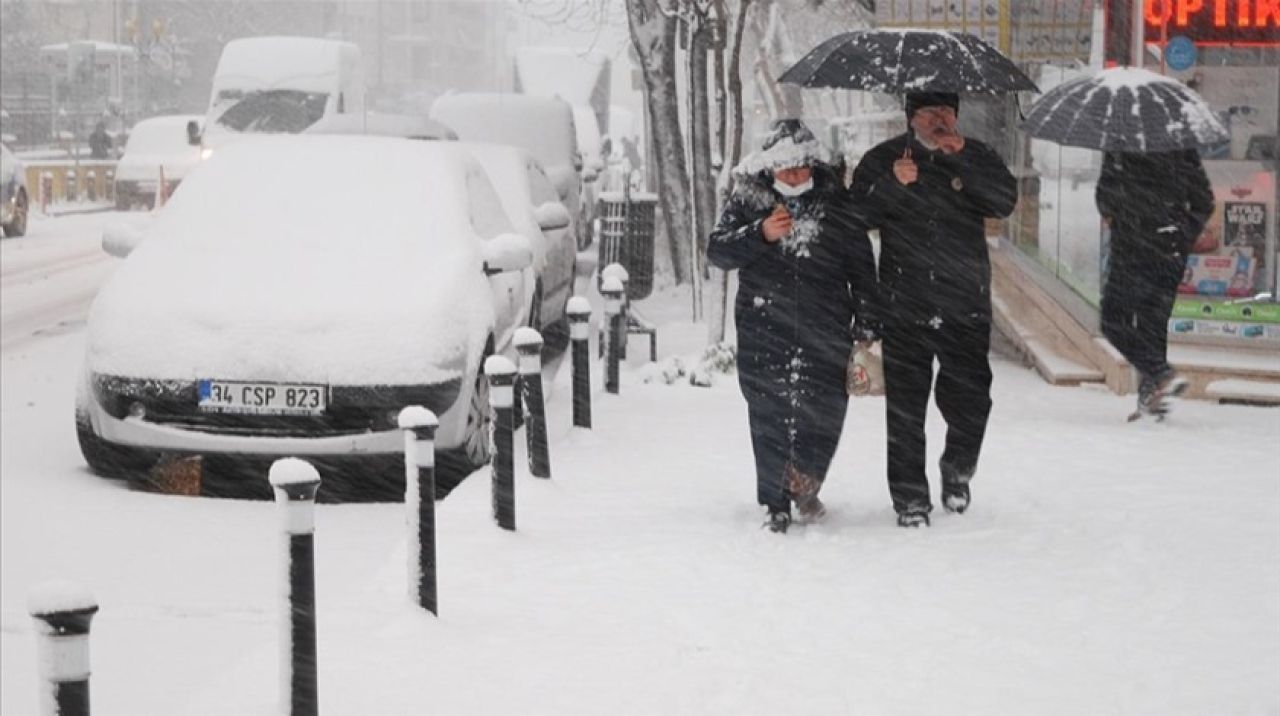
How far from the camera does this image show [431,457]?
7039 millimetres

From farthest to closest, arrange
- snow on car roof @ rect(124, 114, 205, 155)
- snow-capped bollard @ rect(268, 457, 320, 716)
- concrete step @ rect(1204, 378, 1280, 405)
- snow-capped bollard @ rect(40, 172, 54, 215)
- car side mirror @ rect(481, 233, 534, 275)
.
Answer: snow-capped bollard @ rect(40, 172, 54, 215), snow on car roof @ rect(124, 114, 205, 155), concrete step @ rect(1204, 378, 1280, 405), car side mirror @ rect(481, 233, 534, 275), snow-capped bollard @ rect(268, 457, 320, 716)

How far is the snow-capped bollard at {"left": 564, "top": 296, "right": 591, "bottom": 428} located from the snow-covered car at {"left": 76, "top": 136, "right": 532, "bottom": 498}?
42 centimetres

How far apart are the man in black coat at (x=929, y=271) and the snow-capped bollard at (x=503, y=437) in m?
1.56

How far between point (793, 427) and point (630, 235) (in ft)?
30.4

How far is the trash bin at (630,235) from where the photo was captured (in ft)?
56.4

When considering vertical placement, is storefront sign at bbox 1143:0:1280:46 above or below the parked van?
above

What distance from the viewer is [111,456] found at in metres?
9.92

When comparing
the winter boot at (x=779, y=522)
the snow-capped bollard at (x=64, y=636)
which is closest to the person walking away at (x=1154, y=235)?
the winter boot at (x=779, y=522)

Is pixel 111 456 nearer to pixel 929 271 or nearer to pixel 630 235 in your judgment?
pixel 929 271

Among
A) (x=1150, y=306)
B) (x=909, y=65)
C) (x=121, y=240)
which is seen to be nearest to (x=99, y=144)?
(x=121, y=240)

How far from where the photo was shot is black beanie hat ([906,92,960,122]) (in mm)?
8438

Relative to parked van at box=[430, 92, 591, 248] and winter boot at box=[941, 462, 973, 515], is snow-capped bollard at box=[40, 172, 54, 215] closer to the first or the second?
parked van at box=[430, 92, 591, 248]

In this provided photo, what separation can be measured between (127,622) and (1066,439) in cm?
547

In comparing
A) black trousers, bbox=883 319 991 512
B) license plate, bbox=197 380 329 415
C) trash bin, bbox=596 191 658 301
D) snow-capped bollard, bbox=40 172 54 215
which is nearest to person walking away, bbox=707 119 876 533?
black trousers, bbox=883 319 991 512
